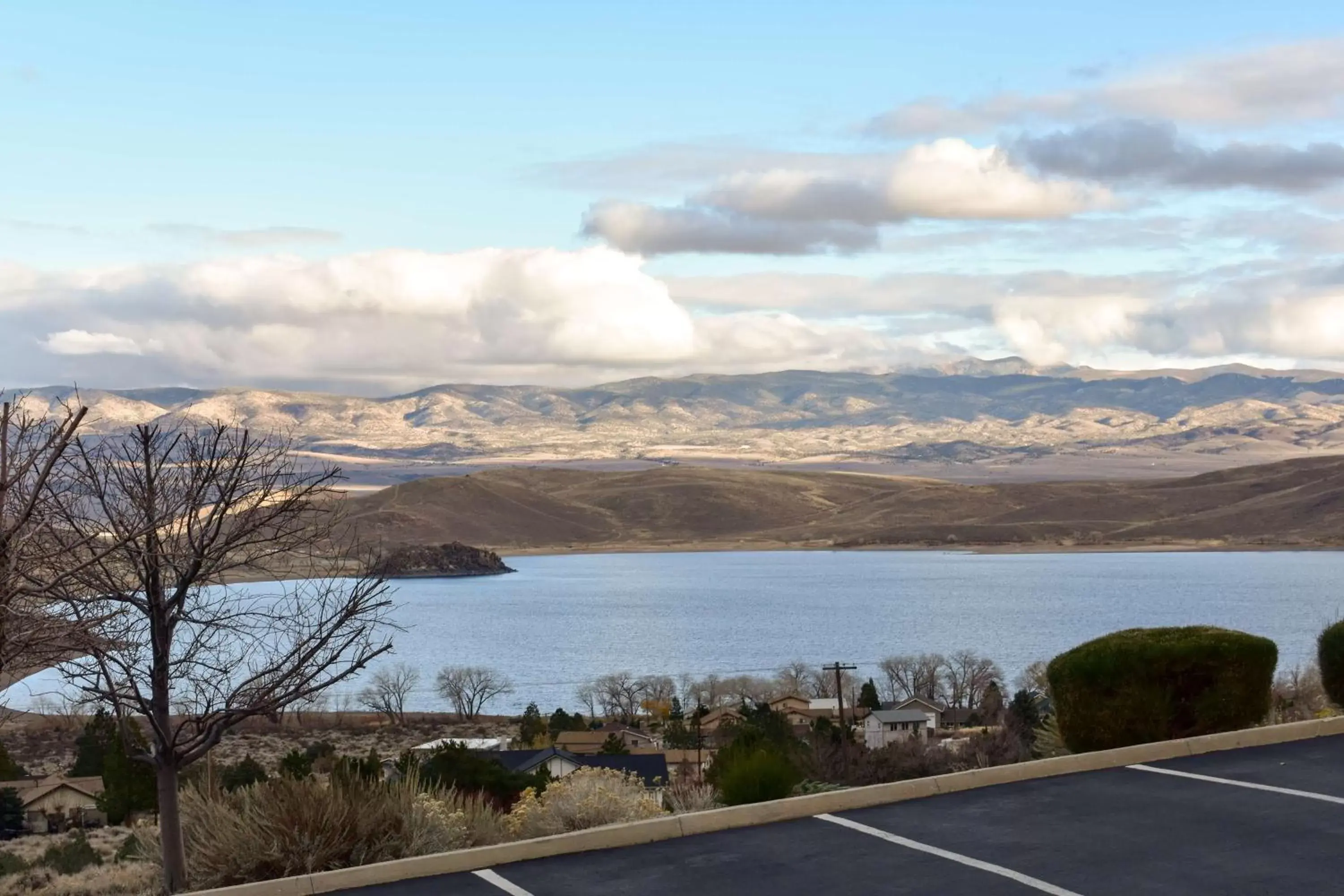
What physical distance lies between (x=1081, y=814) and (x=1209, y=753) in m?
3.40

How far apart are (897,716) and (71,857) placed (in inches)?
1678

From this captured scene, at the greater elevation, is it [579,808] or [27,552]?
[27,552]

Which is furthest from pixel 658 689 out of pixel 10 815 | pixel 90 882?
pixel 90 882

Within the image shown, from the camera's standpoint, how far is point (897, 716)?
221 ft

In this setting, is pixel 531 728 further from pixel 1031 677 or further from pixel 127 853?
pixel 127 853

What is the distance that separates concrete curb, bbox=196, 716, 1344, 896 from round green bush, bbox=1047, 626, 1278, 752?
27.1 inches

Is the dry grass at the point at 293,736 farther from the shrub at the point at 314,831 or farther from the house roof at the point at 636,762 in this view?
the shrub at the point at 314,831

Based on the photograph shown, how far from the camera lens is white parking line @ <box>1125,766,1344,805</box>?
12.4 metres

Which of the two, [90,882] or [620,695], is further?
[620,695]

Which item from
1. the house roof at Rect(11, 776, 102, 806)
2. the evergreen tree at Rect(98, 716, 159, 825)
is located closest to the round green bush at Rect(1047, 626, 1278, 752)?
the evergreen tree at Rect(98, 716, 159, 825)

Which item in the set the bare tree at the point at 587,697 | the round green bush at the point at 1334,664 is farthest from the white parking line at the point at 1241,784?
the bare tree at the point at 587,697

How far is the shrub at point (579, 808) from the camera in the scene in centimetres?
1346

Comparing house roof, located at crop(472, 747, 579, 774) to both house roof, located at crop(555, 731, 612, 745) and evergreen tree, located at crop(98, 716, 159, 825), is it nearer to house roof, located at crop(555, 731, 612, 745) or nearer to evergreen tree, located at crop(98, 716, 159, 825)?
house roof, located at crop(555, 731, 612, 745)

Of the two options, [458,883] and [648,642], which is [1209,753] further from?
[648,642]
